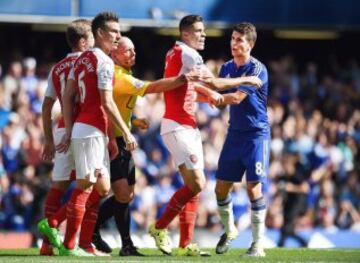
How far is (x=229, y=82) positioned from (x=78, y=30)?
167cm

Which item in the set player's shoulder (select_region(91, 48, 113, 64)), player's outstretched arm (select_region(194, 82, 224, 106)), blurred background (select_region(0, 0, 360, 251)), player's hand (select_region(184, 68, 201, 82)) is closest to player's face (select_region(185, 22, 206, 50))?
player's outstretched arm (select_region(194, 82, 224, 106))

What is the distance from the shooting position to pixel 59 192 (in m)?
13.3

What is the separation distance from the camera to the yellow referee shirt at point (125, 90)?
1281 cm

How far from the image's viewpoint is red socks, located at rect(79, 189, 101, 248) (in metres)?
13.0

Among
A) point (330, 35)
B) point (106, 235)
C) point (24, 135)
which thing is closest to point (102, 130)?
point (106, 235)

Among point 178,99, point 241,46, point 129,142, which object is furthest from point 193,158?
point 241,46

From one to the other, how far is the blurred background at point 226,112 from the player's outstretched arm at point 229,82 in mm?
5208

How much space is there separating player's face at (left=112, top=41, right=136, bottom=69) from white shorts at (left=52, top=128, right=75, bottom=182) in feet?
3.13

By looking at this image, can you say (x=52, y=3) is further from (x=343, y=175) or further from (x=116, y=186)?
(x=116, y=186)

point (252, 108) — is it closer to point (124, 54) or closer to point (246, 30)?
point (246, 30)

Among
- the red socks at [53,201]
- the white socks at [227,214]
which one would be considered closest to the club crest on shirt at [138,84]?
the red socks at [53,201]

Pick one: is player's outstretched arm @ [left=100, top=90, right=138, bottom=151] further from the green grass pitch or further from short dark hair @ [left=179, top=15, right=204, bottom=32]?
short dark hair @ [left=179, top=15, right=204, bottom=32]

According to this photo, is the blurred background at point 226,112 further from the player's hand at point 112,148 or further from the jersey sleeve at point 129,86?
the jersey sleeve at point 129,86

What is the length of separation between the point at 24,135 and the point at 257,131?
757 centimetres
